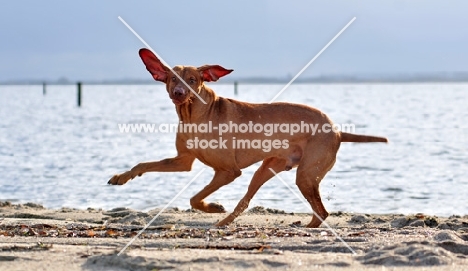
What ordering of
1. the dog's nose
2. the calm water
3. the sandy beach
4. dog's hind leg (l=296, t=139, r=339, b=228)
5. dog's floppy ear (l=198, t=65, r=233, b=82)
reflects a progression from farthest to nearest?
1. the calm water
2. dog's hind leg (l=296, t=139, r=339, b=228)
3. dog's floppy ear (l=198, t=65, r=233, b=82)
4. the dog's nose
5. the sandy beach

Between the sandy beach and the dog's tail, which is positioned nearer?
the sandy beach

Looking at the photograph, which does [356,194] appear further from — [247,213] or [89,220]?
[89,220]

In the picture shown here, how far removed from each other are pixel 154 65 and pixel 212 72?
700 mm

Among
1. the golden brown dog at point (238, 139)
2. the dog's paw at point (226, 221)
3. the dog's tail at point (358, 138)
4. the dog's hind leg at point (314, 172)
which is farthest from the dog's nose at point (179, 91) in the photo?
the dog's tail at point (358, 138)

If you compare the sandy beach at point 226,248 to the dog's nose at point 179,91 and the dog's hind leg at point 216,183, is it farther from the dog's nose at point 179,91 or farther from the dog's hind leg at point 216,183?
the dog's nose at point 179,91

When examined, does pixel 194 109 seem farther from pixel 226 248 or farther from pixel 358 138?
pixel 226 248

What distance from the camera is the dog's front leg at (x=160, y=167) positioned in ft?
33.0

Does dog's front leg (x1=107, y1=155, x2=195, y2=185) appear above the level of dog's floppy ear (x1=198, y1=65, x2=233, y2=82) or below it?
below

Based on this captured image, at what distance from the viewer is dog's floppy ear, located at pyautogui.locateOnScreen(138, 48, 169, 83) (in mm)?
10422

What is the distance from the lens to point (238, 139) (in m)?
10.6

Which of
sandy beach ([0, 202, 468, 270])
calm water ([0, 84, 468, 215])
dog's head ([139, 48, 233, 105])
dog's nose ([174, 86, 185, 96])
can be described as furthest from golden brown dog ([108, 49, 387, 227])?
calm water ([0, 84, 468, 215])

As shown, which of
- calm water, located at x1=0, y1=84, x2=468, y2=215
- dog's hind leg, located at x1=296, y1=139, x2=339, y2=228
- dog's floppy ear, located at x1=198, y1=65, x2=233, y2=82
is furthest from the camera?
calm water, located at x1=0, y1=84, x2=468, y2=215

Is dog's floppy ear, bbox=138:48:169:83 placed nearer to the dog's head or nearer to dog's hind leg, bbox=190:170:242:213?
the dog's head

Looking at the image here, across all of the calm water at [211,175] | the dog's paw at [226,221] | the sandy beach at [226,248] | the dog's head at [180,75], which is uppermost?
the dog's head at [180,75]
